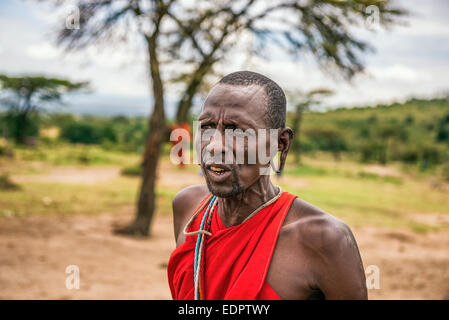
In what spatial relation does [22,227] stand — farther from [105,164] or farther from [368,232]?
[105,164]

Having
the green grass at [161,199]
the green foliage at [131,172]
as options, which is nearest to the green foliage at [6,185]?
the green grass at [161,199]

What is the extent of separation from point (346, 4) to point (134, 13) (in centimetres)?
379

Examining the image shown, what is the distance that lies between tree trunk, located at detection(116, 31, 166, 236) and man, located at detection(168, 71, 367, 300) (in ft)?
19.8

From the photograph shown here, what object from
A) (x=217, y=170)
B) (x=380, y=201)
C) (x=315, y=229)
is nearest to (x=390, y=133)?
(x=380, y=201)

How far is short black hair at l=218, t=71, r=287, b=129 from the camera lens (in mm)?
1277

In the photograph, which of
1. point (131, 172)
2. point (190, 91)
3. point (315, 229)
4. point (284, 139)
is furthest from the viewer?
point (131, 172)

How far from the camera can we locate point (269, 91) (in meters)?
1.30

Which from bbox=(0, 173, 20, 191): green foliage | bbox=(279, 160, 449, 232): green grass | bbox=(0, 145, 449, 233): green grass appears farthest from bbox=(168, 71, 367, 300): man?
bbox=(0, 173, 20, 191): green foliage

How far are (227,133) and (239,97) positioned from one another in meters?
0.12

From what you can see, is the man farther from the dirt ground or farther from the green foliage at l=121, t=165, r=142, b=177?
the green foliage at l=121, t=165, r=142, b=177

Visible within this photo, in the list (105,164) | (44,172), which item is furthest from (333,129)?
(44,172)

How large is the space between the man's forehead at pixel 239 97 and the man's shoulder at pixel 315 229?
15.4 inches

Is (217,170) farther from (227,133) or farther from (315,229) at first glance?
(315,229)

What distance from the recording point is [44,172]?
1631 centimetres
